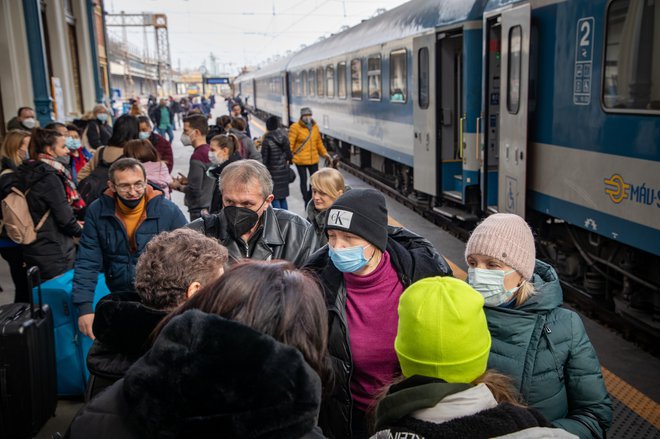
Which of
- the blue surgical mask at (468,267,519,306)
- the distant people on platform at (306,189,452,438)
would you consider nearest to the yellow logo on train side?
the distant people on platform at (306,189,452,438)

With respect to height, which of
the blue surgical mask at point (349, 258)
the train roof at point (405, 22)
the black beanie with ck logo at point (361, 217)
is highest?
the train roof at point (405, 22)

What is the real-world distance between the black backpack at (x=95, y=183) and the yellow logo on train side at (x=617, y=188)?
461 cm

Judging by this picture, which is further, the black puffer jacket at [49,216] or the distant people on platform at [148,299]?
the black puffer jacket at [49,216]

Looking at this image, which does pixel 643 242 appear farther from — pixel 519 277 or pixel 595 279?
pixel 519 277

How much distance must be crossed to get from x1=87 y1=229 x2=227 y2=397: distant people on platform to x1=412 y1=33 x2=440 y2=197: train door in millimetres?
8017

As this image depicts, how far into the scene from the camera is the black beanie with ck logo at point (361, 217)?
Answer: 281cm

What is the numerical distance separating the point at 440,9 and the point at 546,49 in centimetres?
385

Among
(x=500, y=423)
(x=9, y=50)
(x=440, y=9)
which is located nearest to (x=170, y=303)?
(x=500, y=423)

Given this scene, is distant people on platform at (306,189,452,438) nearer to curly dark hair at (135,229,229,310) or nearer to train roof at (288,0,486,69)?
curly dark hair at (135,229,229,310)

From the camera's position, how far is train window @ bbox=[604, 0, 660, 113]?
191 inches

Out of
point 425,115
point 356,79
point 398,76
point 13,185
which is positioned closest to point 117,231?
point 13,185

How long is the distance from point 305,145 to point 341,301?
28.7 feet

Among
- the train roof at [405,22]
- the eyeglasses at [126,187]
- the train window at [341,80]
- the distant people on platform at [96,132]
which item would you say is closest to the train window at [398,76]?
the train roof at [405,22]

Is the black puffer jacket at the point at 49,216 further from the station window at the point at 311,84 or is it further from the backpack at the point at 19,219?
the station window at the point at 311,84
